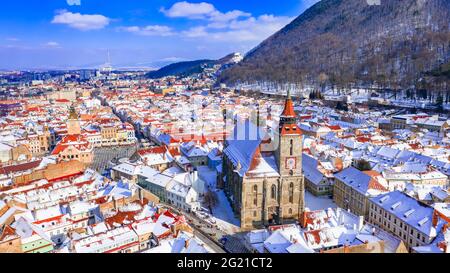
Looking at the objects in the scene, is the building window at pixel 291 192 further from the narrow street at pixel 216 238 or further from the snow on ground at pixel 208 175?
the snow on ground at pixel 208 175

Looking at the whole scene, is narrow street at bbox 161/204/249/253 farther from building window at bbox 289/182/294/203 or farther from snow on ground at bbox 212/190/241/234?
building window at bbox 289/182/294/203

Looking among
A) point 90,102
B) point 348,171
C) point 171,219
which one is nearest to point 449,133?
point 348,171

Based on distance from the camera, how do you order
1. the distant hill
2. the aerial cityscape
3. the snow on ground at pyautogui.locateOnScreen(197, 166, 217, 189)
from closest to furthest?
the aerial cityscape < the snow on ground at pyautogui.locateOnScreen(197, 166, 217, 189) < the distant hill

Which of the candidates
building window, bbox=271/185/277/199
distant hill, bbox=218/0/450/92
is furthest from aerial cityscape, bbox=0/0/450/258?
distant hill, bbox=218/0/450/92

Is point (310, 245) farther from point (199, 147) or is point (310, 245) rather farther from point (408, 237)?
point (199, 147)

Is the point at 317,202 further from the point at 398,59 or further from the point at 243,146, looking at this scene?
the point at 398,59
